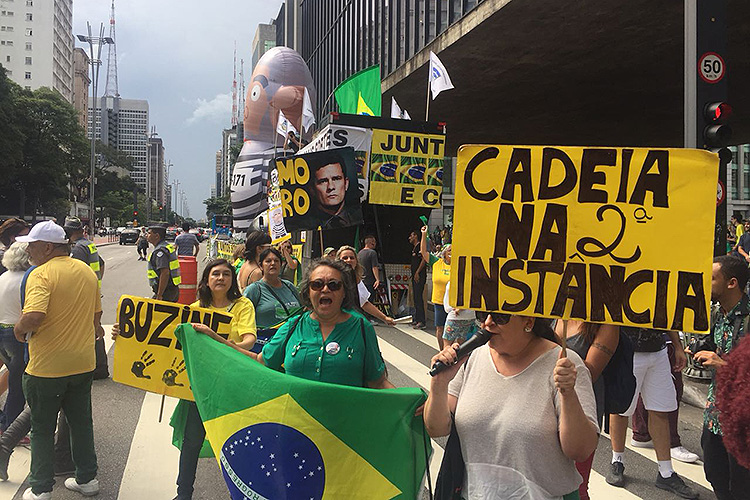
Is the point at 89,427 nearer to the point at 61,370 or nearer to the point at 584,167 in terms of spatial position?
the point at 61,370

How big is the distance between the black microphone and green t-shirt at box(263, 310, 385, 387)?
0.88 metres

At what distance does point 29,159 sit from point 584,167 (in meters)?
71.2

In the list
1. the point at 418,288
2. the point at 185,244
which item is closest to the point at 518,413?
the point at 418,288

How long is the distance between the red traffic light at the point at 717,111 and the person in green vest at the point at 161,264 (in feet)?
21.9

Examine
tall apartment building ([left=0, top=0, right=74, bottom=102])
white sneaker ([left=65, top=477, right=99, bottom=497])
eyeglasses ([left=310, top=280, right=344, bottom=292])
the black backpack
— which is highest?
tall apartment building ([left=0, top=0, right=74, bottom=102])

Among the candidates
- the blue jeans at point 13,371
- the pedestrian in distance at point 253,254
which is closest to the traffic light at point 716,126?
the pedestrian in distance at point 253,254

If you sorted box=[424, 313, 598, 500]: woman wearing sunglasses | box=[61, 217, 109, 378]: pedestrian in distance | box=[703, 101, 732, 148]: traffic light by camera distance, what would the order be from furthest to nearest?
box=[61, 217, 109, 378]: pedestrian in distance, box=[703, 101, 732, 148]: traffic light, box=[424, 313, 598, 500]: woman wearing sunglasses

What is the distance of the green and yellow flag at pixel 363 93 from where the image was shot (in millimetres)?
16156

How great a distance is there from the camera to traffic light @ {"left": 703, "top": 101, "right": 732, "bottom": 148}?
6215mm

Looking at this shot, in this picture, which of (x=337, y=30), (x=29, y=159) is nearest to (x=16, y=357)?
(x=337, y=30)

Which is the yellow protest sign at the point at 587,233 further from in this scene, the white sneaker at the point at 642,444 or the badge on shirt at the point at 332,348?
the white sneaker at the point at 642,444

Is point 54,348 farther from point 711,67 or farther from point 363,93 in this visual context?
point 363,93

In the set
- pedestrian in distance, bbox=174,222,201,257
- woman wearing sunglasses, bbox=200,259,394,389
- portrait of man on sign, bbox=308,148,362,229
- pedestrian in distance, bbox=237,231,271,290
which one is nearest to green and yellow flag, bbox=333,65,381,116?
pedestrian in distance, bbox=174,222,201,257

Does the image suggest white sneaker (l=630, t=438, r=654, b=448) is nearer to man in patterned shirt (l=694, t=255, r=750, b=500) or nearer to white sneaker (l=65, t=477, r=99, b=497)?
man in patterned shirt (l=694, t=255, r=750, b=500)
